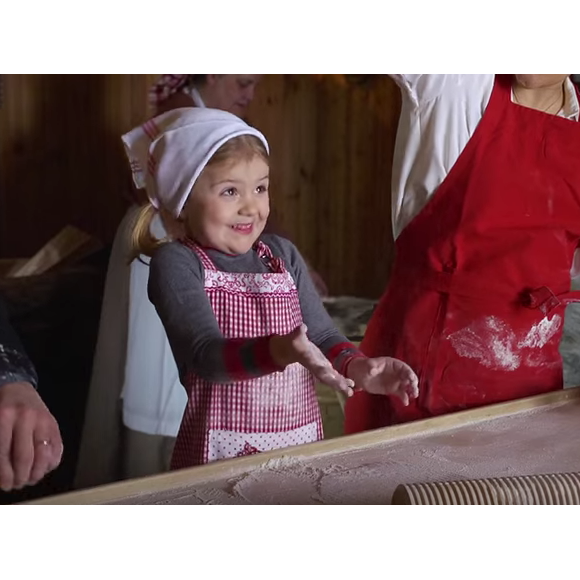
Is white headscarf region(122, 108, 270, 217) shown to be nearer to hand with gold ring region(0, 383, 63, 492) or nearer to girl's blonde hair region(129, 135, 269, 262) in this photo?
girl's blonde hair region(129, 135, 269, 262)

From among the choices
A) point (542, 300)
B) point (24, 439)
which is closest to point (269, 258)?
point (24, 439)

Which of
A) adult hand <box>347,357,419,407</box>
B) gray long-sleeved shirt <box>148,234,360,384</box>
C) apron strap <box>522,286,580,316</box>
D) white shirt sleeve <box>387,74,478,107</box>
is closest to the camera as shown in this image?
gray long-sleeved shirt <box>148,234,360,384</box>

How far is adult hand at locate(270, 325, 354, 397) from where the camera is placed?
0.94m

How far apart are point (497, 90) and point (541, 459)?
20.4 inches

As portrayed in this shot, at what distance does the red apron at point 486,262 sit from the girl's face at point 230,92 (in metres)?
0.31

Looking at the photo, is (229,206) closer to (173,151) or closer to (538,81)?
(173,151)

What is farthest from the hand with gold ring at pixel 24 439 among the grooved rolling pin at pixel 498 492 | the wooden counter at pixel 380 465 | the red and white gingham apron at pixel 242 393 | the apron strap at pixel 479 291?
the apron strap at pixel 479 291

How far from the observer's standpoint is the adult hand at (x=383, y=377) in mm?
1053

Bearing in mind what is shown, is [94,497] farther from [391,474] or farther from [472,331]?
[472,331]

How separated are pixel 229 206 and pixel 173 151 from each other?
0.09 metres

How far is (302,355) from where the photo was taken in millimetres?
936

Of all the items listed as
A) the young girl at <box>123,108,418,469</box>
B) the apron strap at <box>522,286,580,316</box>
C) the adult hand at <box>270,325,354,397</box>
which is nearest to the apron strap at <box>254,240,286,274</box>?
the young girl at <box>123,108,418,469</box>

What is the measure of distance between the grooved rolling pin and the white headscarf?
404 mm

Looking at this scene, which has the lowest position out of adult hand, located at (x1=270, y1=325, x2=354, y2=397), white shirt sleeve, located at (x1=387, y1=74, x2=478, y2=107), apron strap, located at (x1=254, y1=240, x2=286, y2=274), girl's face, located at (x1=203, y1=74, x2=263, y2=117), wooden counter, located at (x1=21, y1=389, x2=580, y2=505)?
wooden counter, located at (x1=21, y1=389, x2=580, y2=505)
